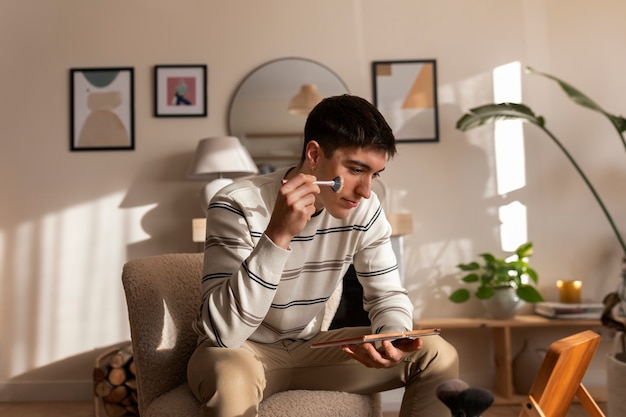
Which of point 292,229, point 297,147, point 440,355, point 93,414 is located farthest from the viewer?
A: point 297,147

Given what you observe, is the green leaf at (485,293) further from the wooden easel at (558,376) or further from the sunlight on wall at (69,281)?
the wooden easel at (558,376)

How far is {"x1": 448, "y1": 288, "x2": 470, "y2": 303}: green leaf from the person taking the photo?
11.8ft

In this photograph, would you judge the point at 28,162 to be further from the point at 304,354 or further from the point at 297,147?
the point at 304,354

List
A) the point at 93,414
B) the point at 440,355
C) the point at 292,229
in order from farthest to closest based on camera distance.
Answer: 1. the point at 93,414
2. the point at 440,355
3. the point at 292,229

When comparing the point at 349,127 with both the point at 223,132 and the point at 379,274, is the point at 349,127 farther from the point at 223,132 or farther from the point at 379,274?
the point at 223,132

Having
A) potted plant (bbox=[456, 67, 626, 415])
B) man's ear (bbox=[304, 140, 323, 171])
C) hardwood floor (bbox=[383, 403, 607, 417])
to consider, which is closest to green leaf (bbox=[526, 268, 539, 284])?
potted plant (bbox=[456, 67, 626, 415])

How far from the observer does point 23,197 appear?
3.76 m

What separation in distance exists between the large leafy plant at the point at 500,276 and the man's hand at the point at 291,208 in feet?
7.28

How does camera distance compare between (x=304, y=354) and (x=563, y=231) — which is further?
(x=563, y=231)

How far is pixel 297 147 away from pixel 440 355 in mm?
2209

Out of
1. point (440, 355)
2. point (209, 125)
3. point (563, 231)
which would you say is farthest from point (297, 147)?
point (440, 355)

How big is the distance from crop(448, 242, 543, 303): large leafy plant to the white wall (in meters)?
0.14

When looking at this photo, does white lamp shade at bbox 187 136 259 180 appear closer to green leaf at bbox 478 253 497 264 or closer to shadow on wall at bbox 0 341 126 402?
shadow on wall at bbox 0 341 126 402

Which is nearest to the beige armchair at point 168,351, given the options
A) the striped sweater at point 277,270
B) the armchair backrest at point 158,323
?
the armchair backrest at point 158,323
